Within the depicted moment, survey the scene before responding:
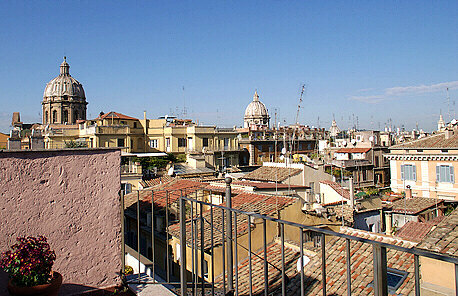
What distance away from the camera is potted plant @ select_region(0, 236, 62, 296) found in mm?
3617

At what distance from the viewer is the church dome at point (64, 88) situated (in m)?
62.6

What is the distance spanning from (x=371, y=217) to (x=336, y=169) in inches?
743

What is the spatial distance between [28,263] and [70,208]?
0.82 metres

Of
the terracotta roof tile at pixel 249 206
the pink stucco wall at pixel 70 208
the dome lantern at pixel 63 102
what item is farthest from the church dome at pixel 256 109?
the pink stucco wall at pixel 70 208

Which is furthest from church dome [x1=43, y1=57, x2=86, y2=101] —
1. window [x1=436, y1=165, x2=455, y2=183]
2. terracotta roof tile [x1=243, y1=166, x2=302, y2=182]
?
window [x1=436, y1=165, x2=455, y2=183]


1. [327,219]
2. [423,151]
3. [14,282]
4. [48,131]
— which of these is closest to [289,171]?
[327,219]

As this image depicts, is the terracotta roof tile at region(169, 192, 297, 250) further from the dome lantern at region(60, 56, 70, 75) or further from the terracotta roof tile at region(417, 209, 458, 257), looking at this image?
the dome lantern at region(60, 56, 70, 75)

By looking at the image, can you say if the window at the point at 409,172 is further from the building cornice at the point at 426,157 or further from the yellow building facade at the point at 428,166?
the building cornice at the point at 426,157

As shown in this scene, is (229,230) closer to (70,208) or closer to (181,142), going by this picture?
(70,208)

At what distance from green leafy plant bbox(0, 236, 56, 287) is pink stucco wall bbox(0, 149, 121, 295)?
42cm

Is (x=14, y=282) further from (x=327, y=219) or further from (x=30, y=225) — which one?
(x=327, y=219)

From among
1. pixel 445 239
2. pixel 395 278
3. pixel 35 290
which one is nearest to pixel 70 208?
pixel 35 290

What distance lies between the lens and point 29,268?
360 centimetres

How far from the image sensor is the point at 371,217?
1444cm
